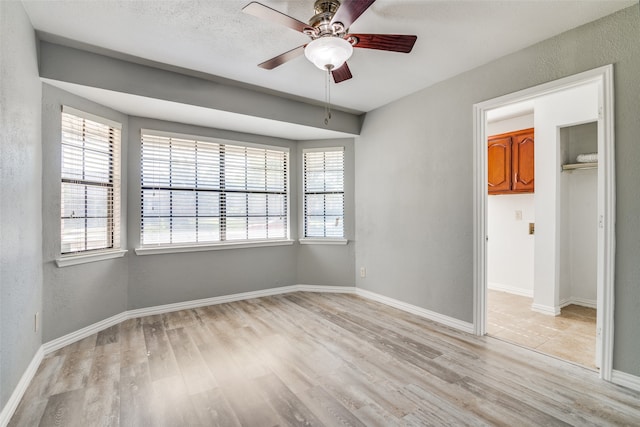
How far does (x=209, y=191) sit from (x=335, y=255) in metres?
2.03

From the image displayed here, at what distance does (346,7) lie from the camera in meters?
1.63

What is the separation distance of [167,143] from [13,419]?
112 inches

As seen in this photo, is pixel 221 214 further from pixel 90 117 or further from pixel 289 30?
pixel 289 30

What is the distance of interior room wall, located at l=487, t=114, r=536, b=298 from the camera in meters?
4.21

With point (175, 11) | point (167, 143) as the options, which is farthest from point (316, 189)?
point (175, 11)

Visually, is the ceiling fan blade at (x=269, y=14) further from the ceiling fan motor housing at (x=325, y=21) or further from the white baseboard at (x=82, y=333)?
the white baseboard at (x=82, y=333)

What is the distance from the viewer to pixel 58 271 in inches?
106

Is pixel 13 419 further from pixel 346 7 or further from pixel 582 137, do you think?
pixel 582 137

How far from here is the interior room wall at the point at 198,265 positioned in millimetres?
3479

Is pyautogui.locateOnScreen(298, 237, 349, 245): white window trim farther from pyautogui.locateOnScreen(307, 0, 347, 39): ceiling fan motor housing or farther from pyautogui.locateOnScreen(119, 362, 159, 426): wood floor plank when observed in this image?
pyautogui.locateOnScreen(307, 0, 347, 39): ceiling fan motor housing

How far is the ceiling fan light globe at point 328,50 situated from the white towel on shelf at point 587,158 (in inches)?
133

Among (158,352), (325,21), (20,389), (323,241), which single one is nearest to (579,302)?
(323,241)

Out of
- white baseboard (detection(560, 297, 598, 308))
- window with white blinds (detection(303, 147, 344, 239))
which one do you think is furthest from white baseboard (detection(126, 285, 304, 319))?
white baseboard (detection(560, 297, 598, 308))

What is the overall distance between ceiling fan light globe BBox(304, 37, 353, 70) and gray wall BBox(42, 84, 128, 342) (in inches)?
94.9
